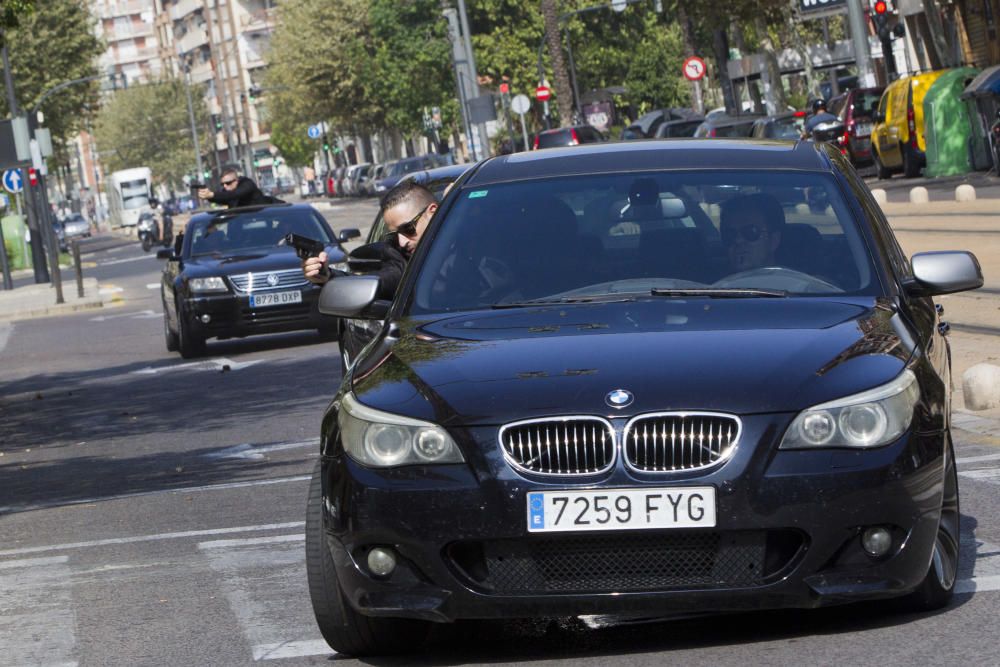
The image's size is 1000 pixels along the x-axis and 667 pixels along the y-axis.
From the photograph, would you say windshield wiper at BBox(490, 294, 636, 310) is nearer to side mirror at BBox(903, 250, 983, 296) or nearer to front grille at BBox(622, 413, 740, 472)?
side mirror at BBox(903, 250, 983, 296)

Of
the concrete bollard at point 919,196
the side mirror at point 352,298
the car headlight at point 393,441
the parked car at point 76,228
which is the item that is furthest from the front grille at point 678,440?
the parked car at point 76,228

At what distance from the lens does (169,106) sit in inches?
5615

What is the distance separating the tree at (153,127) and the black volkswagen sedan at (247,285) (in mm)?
122748

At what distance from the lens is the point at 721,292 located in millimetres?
6023

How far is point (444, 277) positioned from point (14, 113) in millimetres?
40356

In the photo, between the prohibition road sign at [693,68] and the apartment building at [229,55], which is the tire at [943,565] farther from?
the apartment building at [229,55]

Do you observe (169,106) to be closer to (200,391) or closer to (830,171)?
(200,391)

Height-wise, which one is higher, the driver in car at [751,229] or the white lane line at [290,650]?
the driver in car at [751,229]

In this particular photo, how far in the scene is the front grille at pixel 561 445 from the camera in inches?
198

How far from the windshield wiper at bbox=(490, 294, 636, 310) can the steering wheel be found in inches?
12.1

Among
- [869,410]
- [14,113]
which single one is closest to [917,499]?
[869,410]

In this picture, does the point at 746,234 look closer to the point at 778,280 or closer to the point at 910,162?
the point at 778,280

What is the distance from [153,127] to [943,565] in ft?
460

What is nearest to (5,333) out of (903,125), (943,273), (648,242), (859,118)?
(903,125)
